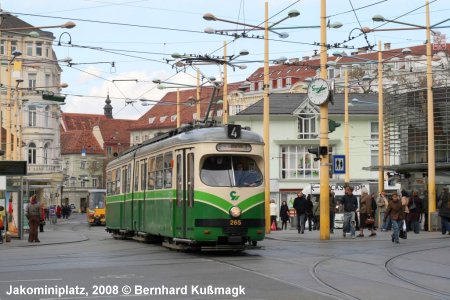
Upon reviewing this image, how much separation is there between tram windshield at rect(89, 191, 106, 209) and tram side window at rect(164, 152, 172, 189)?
4208cm

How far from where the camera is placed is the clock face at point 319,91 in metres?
29.8

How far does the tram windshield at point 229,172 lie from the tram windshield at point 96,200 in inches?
Answer: 1741

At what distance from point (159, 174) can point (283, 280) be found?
976 centimetres

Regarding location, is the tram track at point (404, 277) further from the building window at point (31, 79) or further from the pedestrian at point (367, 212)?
the building window at point (31, 79)

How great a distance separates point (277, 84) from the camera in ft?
414

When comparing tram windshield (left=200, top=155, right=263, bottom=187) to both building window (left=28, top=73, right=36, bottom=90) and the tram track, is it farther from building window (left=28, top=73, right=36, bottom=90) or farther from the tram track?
building window (left=28, top=73, right=36, bottom=90)

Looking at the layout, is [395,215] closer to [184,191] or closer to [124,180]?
[184,191]

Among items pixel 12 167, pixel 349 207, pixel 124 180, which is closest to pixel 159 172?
pixel 124 180

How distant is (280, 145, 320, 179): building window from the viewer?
84.4 m

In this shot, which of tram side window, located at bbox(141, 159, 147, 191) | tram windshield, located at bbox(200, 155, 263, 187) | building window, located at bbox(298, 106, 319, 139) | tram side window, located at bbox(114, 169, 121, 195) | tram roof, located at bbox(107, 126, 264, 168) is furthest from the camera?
building window, located at bbox(298, 106, 319, 139)

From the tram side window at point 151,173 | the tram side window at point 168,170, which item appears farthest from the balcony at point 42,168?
the tram side window at point 168,170

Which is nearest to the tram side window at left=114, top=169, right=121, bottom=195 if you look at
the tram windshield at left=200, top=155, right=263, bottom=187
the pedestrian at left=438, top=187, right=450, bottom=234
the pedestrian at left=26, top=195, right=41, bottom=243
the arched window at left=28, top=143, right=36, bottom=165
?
the pedestrian at left=26, top=195, right=41, bottom=243

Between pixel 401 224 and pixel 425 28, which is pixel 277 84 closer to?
pixel 425 28

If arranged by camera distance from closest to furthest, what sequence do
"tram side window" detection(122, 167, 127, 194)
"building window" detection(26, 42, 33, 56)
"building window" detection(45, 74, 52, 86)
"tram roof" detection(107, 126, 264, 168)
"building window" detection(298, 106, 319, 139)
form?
"tram roof" detection(107, 126, 264, 168) → "tram side window" detection(122, 167, 127, 194) → "building window" detection(298, 106, 319, 139) → "building window" detection(26, 42, 33, 56) → "building window" detection(45, 74, 52, 86)
